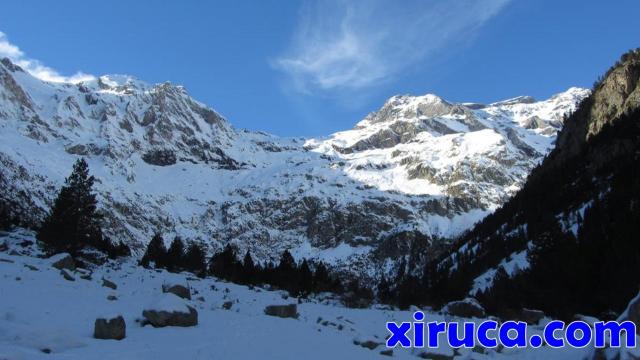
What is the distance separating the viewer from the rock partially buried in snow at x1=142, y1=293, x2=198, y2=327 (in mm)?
14141

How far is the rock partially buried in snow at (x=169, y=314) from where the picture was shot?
1414 centimetres

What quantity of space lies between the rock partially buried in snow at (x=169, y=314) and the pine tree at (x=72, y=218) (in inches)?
1141

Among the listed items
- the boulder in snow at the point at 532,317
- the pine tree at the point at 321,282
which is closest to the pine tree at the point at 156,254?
the pine tree at the point at 321,282

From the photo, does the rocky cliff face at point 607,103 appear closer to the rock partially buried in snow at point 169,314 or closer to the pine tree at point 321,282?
the pine tree at point 321,282

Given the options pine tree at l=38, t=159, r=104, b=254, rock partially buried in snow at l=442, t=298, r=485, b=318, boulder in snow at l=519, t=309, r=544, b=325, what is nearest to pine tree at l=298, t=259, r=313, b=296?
pine tree at l=38, t=159, r=104, b=254

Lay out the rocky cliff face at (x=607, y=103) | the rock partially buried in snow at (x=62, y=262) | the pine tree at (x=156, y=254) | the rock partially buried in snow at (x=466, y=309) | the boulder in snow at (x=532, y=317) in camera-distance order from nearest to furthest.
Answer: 1. the rock partially buried in snow at (x=62, y=262)
2. the boulder in snow at (x=532, y=317)
3. the rock partially buried in snow at (x=466, y=309)
4. the pine tree at (x=156, y=254)
5. the rocky cliff face at (x=607, y=103)

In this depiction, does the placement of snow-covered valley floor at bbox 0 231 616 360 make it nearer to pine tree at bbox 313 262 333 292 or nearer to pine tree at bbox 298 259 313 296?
pine tree at bbox 298 259 313 296

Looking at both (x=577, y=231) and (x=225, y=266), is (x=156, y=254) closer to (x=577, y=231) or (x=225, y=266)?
(x=225, y=266)

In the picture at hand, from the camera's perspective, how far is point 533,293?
5325 centimetres

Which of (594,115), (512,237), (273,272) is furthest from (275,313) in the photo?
(594,115)

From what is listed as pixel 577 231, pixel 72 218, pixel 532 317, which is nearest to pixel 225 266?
pixel 72 218

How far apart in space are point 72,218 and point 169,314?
34.7m

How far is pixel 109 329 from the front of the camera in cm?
1185

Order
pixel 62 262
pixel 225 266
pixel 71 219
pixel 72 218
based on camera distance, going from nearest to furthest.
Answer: pixel 62 262 < pixel 71 219 < pixel 72 218 < pixel 225 266
